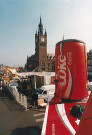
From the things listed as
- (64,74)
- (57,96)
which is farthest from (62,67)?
(57,96)

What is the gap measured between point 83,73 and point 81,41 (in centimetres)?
182

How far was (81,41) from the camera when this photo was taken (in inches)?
205

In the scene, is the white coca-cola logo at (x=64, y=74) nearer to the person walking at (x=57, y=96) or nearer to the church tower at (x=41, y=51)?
the person walking at (x=57, y=96)

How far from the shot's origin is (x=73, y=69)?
16.5 feet

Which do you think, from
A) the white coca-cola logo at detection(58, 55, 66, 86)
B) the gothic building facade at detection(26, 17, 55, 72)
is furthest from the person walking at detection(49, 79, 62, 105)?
the gothic building facade at detection(26, 17, 55, 72)

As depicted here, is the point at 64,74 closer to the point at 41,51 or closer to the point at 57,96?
the point at 57,96

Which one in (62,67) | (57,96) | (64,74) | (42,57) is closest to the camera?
(57,96)

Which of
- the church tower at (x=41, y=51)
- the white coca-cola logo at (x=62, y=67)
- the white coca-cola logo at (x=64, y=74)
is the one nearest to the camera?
the white coca-cola logo at (x=64, y=74)

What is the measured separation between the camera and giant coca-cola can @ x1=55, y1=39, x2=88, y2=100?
5.03m

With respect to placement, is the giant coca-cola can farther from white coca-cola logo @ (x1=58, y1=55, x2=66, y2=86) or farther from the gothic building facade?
the gothic building facade

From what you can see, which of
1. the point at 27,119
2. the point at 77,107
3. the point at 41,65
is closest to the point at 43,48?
the point at 41,65

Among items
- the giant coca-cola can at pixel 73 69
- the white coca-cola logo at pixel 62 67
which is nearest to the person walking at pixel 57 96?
the giant coca-cola can at pixel 73 69

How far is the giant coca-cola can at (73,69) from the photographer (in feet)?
16.5

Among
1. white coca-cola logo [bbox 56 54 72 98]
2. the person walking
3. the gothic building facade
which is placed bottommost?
the person walking
